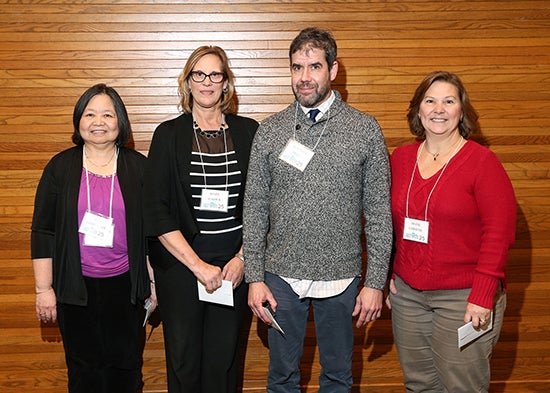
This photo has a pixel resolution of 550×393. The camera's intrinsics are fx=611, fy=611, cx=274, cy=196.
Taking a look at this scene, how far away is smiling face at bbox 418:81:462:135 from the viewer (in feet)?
8.16

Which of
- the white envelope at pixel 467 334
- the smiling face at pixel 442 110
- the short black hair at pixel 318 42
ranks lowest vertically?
the white envelope at pixel 467 334

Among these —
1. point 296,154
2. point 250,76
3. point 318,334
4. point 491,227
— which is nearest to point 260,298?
point 318,334

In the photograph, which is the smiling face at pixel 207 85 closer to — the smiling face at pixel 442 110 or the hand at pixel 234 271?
the hand at pixel 234 271

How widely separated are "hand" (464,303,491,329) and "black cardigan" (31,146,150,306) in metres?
1.39

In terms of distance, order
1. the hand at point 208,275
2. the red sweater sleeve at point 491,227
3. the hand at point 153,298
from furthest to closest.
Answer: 1. the hand at point 153,298
2. the hand at point 208,275
3. the red sweater sleeve at point 491,227

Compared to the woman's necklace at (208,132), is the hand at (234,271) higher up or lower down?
lower down

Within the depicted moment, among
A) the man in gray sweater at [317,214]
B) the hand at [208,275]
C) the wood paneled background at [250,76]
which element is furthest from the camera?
the wood paneled background at [250,76]

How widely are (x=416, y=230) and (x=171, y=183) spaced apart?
41.6 inches

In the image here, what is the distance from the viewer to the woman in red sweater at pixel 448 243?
236 cm

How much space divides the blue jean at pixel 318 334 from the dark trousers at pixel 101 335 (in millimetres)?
681

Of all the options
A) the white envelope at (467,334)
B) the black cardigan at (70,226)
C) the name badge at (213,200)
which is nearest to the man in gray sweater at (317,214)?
the name badge at (213,200)

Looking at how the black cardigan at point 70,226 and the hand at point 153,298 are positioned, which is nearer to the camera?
the black cardigan at point 70,226

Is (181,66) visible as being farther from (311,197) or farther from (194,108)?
(311,197)

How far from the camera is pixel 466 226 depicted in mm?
2414
